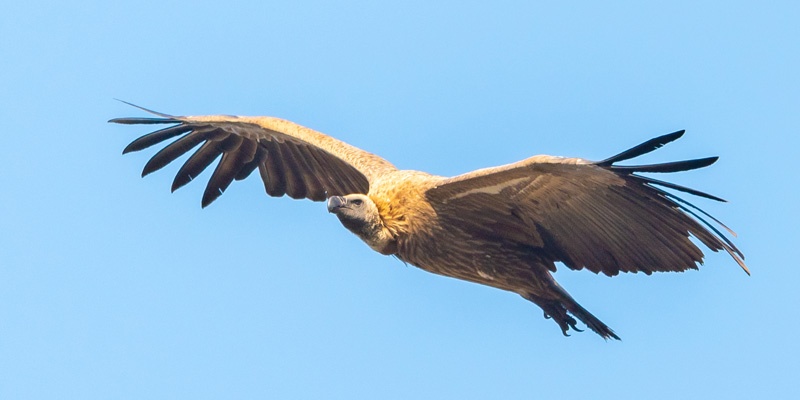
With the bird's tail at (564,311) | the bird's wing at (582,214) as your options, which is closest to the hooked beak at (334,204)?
the bird's wing at (582,214)

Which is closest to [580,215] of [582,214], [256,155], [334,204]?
[582,214]

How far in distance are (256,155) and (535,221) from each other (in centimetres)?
376

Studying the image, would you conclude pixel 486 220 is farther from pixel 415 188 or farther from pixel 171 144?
pixel 171 144

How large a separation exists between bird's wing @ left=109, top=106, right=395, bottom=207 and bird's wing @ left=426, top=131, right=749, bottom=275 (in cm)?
220

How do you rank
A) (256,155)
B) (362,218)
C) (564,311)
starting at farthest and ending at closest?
(256,155) < (564,311) < (362,218)

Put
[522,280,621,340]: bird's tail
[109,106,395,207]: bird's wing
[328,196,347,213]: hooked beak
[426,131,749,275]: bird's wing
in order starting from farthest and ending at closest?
[109,106,395,207]: bird's wing, [522,280,621,340]: bird's tail, [328,196,347,213]: hooked beak, [426,131,749,275]: bird's wing

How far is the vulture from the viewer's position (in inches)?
353

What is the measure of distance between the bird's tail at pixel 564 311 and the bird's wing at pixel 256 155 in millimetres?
2360

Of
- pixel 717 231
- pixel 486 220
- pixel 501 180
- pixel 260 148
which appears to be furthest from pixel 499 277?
pixel 260 148

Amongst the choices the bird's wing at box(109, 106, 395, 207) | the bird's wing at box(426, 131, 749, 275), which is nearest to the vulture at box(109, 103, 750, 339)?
the bird's wing at box(426, 131, 749, 275)

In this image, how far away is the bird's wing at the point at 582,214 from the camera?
892cm

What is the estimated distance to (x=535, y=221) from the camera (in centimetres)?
984

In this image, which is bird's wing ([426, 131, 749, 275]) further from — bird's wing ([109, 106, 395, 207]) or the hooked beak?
bird's wing ([109, 106, 395, 207])

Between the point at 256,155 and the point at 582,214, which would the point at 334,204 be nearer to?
the point at 582,214
